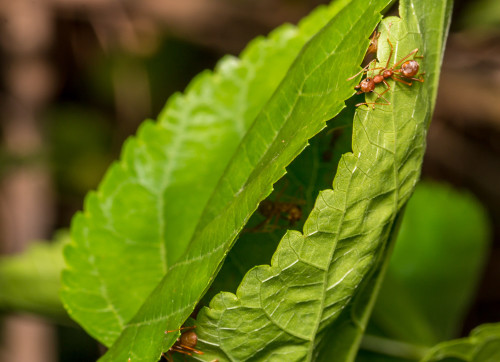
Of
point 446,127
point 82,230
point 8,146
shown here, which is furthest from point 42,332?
point 446,127

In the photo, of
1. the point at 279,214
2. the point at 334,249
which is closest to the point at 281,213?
the point at 279,214

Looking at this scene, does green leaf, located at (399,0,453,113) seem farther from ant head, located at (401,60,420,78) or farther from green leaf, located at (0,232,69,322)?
green leaf, located at (0,232,69,322)

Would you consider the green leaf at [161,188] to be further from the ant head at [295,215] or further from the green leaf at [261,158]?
the ant head at [295,215]

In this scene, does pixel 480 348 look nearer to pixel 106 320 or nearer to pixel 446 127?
pixel 106 320

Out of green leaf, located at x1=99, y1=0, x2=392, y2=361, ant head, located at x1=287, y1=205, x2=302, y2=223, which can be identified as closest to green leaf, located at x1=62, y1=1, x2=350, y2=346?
green leaf, located at x1=99, y1=0, x2=392, y2=361

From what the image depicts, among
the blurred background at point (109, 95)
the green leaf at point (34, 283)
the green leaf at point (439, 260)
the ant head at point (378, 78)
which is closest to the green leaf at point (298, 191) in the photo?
the ant head at point (378, 78)

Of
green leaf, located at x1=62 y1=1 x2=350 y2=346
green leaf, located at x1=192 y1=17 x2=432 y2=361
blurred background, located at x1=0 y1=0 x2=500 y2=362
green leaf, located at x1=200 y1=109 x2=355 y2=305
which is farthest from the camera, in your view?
blurred background, located at x1=0 y1=0 x2=500 y2=362

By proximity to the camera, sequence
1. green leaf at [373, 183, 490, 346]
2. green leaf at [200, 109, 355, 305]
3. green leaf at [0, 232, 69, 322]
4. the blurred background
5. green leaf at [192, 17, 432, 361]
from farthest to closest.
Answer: the blurred background
green leaf at [373, 183, 490, 346]
green leaf at [0, 232, 69, 322]
green leaf at [200, 109, 355, 305]
green leaf at [192, 17, 432, 361]

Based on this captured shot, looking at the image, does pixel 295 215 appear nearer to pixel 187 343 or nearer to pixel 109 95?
pixel 187 343
